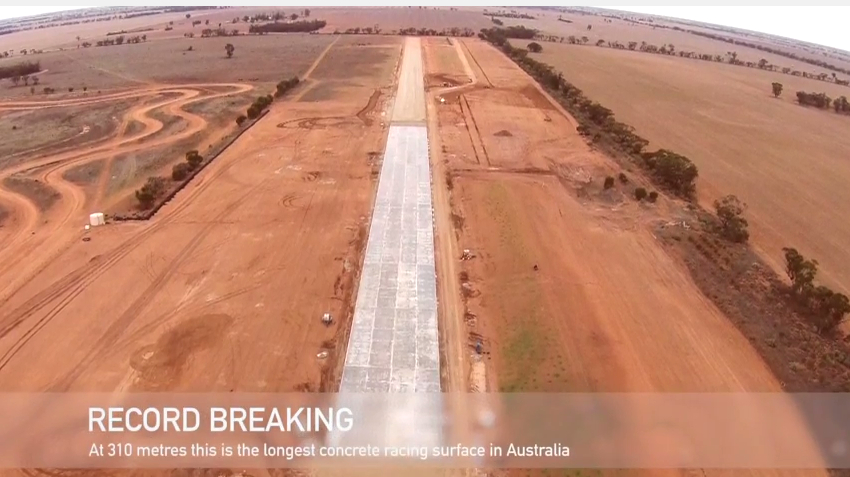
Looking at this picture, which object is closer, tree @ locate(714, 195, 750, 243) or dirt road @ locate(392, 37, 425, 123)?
tree @ locate(714, 195, 750, 243)

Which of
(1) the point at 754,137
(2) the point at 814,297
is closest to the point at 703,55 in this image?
(1) the point at 754,137

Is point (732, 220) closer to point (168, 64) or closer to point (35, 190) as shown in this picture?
point (35, 190)

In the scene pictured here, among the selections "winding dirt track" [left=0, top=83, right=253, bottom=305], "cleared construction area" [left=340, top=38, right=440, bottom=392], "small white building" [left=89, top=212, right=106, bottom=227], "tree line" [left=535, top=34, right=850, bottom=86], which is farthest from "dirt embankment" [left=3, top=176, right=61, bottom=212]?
"tree line" [left=535, top=34, right=850, bottom=86]

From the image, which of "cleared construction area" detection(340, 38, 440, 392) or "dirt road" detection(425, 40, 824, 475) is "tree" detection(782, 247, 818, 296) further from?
"cleared construction area" detection(340, 38, 440, 392)

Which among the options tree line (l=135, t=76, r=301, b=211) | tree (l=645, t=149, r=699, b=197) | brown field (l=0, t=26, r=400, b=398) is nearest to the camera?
brown field (l=0, t=26, r=400, b=398)

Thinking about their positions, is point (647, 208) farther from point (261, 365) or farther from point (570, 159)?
point (261, 365)
